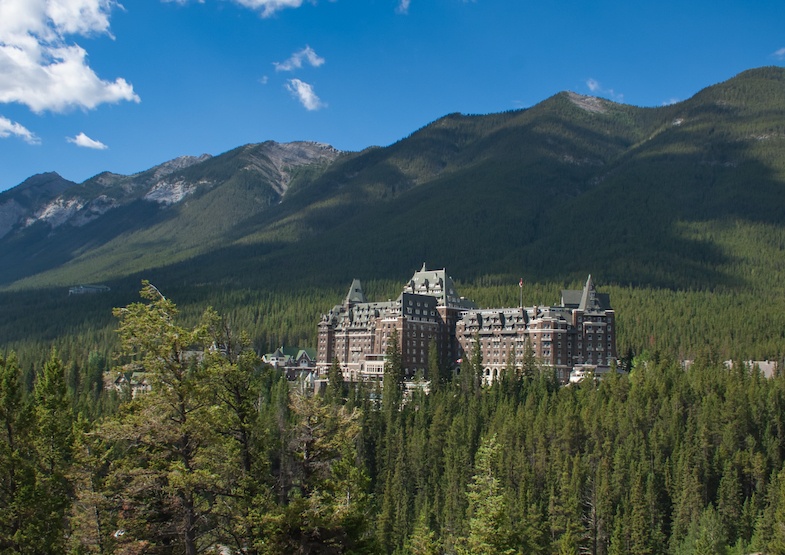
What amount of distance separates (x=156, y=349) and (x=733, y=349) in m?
167

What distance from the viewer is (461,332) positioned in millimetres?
179375

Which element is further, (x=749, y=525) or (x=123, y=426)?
(x=749, y=525)

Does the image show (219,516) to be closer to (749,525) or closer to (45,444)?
(45,444)

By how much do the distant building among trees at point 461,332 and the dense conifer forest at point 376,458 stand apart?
983cm

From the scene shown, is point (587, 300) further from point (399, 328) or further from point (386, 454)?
point (386, 454)

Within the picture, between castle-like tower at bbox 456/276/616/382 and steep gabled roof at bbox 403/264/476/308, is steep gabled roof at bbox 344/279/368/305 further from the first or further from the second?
castle-like tower at bbox 456/276/616/382

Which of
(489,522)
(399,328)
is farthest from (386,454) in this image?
(489,522)

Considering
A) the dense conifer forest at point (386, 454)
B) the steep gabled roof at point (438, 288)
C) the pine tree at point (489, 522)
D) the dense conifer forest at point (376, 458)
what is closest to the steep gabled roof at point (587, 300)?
the dense conifer forest at point (386, 454)

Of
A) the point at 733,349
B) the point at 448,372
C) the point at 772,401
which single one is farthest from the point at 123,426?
the point at 733,349

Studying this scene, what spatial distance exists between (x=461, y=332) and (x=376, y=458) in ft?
152

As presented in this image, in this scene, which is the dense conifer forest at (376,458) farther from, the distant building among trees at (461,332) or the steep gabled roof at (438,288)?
the steep gabled roof at (438,288)

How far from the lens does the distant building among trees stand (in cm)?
16625

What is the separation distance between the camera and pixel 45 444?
4584cm

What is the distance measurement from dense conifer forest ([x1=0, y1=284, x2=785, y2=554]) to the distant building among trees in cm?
983
